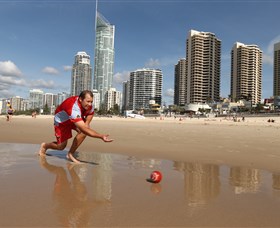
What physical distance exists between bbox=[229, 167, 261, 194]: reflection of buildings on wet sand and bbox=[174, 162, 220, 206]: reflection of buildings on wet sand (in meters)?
0.24

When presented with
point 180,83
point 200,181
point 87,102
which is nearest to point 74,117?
point 87,102

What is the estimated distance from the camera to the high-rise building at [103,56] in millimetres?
190500

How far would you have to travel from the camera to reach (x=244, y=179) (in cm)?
431

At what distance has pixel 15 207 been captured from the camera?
2629mm

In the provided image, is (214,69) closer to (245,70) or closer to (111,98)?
(245,70)

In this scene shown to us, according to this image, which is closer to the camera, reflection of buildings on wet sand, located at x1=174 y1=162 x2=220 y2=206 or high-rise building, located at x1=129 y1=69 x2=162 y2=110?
reflection of buildings on wet sand, located at x1=174 y1=162 x2=220 y2=206

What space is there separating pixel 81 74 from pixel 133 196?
18288cm

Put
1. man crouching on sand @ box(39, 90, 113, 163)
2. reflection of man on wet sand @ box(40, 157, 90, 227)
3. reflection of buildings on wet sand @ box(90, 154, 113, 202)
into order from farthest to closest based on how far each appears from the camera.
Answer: man crouching on sand @ box(39, 90, 113, 163)
reflection of buildings on wet sand @ box(90, 154, 113, 202)
reflection of man on wet sand @ box(40, 157, 90, 227)

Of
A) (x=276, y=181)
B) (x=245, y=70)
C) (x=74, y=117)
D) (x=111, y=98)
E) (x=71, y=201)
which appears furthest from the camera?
(x=111, y=98)

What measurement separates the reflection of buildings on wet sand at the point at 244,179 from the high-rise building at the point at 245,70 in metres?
148

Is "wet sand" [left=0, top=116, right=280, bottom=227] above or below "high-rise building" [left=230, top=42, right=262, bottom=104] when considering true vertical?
below

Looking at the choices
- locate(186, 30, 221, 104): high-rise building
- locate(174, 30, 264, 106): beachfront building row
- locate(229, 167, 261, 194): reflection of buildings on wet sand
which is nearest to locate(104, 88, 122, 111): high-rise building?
locate(174, 30, 264, 106): beachfront building row

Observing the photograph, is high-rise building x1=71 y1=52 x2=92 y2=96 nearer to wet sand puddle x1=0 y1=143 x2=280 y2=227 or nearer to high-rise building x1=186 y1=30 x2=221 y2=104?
high-rise building x1=186 y1=30 x2=221 y2=104

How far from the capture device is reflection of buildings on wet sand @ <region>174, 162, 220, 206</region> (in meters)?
3.22
